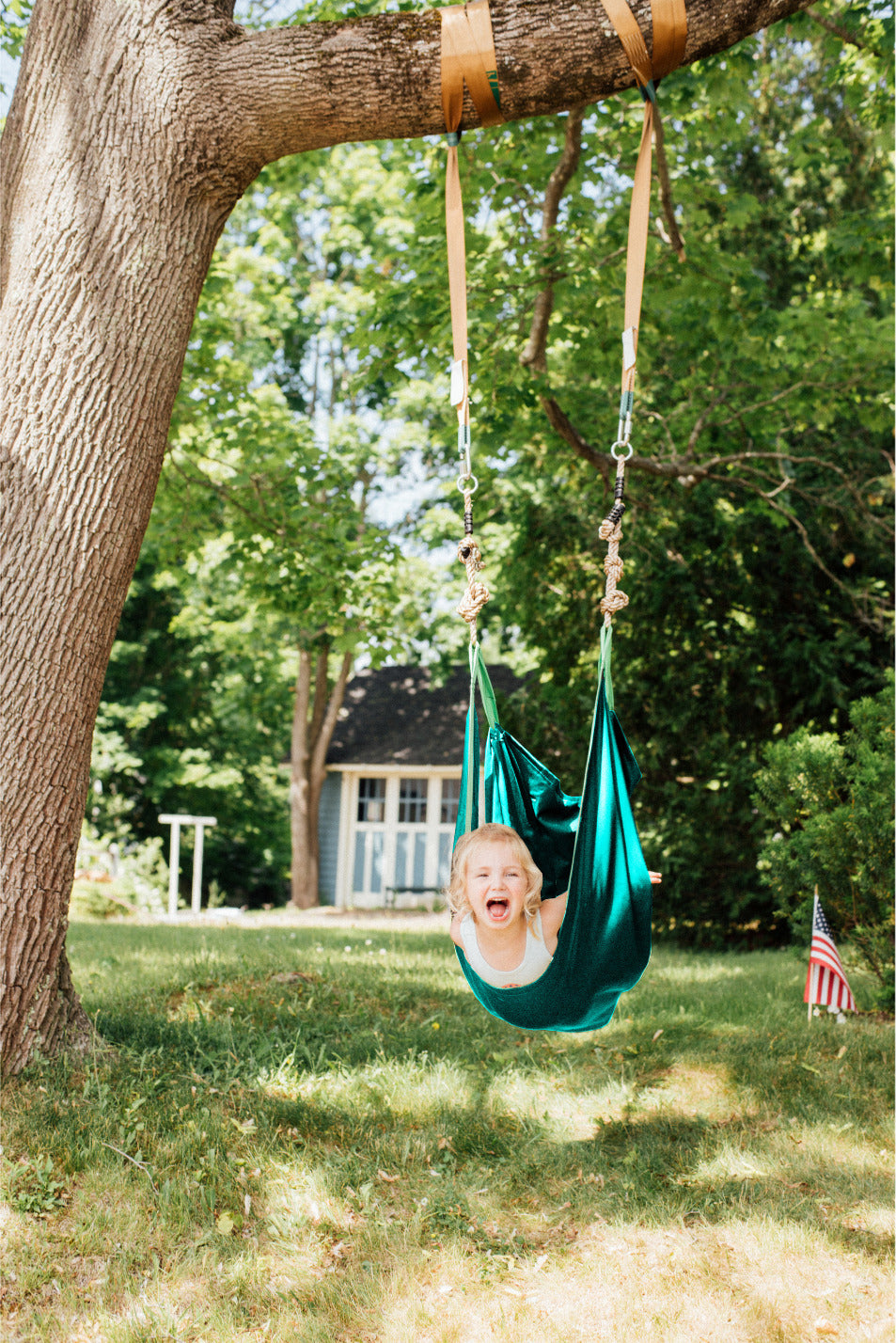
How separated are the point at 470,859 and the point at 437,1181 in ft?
4.41

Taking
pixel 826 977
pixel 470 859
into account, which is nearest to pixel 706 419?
pixel 826 977

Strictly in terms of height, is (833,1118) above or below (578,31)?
below

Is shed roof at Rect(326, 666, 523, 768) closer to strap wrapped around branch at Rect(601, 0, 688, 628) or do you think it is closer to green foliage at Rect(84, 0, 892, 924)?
green foliage at Rect(84, 0, 892, 924)

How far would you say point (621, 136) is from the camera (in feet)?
21.7

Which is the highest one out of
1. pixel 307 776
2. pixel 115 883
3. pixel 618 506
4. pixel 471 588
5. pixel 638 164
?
pixel 638 164

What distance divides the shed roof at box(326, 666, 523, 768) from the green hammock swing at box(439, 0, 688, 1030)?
13.4 metres

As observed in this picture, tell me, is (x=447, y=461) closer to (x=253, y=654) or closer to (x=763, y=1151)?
(x=253, y=654)

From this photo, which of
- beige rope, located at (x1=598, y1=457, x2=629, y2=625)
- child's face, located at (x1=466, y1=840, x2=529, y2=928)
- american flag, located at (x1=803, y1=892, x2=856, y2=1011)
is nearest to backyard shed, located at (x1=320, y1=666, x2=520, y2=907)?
american flag, located at (x1=803, y1=892, x2=856, y2=1011)

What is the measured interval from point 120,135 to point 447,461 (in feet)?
44.7

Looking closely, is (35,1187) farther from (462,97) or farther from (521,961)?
(462,97)

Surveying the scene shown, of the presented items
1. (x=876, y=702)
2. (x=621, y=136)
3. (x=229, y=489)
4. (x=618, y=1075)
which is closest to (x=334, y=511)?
(x=229, y=489)

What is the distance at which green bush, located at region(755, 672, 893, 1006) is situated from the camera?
5.59 meters

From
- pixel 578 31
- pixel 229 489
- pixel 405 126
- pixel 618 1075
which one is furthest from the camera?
pixel 229 489

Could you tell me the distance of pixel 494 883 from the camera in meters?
3.18
